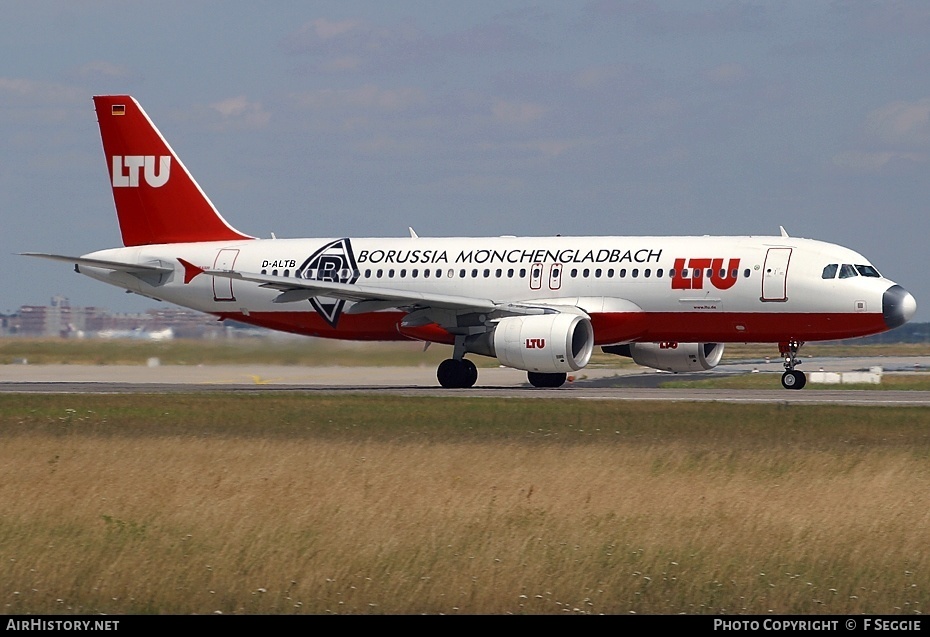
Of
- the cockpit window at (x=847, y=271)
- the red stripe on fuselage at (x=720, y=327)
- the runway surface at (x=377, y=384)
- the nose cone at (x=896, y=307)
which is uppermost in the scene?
the cockpit window at (x=847, y=271)

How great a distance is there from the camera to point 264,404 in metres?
31.2

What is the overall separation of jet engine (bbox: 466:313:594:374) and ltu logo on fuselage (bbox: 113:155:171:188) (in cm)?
1416

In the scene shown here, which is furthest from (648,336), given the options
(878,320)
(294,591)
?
(294,591)

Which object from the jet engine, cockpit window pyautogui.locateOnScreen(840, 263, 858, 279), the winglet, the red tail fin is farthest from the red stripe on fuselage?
the red tail fin

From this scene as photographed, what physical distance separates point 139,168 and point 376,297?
38.2 ft

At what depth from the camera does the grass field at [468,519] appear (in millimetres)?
11680

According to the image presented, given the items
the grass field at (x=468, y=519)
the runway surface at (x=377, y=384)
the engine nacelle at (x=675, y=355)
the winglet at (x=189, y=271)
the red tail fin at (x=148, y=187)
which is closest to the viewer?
the grass field at (x=468, y=519)

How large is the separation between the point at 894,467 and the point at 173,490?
931 centimetres

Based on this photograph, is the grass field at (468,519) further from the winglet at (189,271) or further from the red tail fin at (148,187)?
the red tail fin at (148,187)

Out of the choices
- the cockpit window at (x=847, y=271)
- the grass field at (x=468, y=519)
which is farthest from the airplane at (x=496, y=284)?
the grass field at (x=468, y=519)

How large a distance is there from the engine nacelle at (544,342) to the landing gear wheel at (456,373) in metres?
2.70

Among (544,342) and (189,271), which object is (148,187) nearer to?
(189,271)

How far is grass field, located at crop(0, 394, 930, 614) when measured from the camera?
11.7 m
